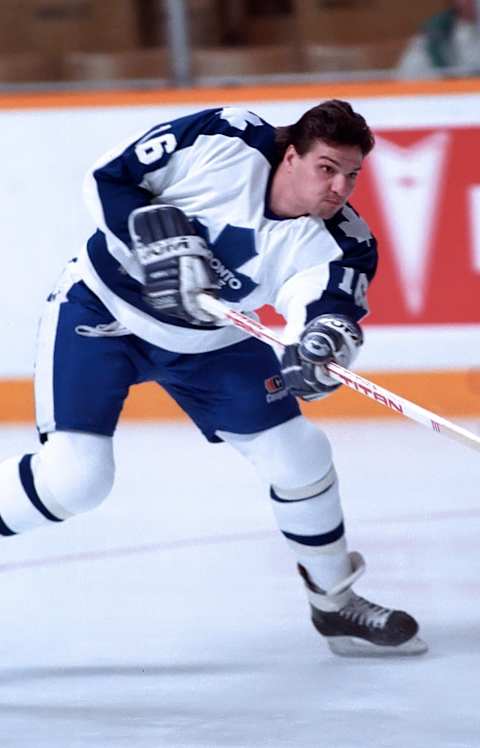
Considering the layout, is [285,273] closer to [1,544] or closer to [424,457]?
[1,544]

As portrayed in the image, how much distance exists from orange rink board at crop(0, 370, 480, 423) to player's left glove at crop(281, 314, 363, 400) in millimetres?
2209

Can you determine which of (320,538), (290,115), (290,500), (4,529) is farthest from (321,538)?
(290,115)

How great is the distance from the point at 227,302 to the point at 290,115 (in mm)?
2123

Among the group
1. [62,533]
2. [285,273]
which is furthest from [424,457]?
[285,273]

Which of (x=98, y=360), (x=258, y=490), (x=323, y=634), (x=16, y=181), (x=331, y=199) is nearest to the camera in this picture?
(x=331, y=199)

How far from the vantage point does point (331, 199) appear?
2.73 m

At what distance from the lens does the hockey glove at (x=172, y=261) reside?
2748mm

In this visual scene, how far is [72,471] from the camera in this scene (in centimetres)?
286

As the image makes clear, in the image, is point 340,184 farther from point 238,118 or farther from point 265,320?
point 265,320

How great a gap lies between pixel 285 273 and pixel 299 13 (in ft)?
8.18

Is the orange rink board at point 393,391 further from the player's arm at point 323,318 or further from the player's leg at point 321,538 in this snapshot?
the player's arm at point 323,318

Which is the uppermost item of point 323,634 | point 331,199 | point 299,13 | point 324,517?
point 331,199

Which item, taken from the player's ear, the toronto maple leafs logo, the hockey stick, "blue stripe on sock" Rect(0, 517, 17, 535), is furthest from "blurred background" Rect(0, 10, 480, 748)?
the player's ear

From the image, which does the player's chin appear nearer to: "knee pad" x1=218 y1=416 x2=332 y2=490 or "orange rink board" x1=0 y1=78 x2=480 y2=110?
"knee pad" x1=218 y1=416 x2=332 y2=490
